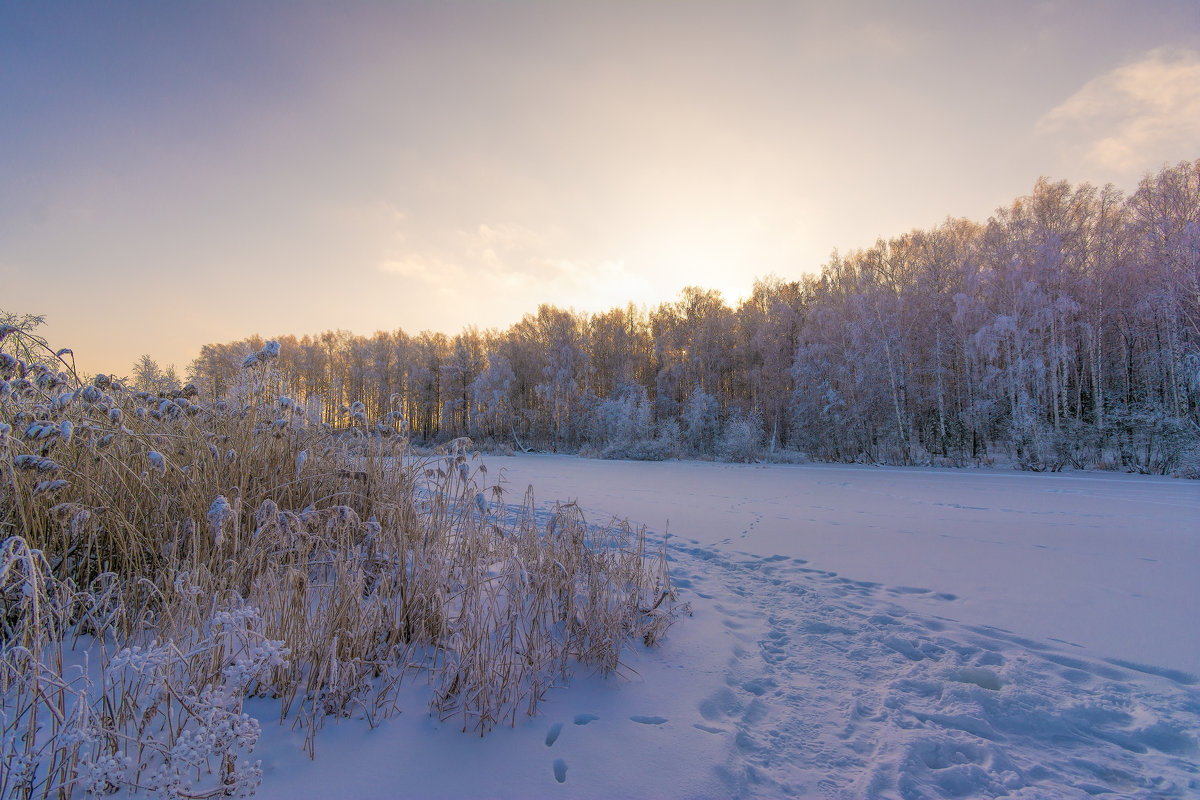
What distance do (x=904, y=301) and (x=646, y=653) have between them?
2481cm

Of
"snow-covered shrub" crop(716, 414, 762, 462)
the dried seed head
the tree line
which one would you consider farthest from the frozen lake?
"snow-covered shrub" crop(716, 414, 762, 462)

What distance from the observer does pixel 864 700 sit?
244 cm

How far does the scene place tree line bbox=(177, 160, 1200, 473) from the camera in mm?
16031

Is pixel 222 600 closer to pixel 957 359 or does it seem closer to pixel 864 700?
pixel 864 700

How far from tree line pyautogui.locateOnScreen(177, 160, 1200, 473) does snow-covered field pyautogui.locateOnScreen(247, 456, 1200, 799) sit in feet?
13.3

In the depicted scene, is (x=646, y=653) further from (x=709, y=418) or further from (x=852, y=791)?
(x=709, y=418)

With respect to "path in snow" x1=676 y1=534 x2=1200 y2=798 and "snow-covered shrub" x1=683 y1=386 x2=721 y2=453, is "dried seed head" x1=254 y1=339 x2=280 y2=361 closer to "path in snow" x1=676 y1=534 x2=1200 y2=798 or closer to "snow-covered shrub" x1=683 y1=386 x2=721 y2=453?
"path in snow" x1=676 y1=534 x2=1200 y2=798

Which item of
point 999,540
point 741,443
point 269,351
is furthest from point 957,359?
point 269,351

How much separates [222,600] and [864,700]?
337cm

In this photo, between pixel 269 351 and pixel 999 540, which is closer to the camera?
pixel 269 351

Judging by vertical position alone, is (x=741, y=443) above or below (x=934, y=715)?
above

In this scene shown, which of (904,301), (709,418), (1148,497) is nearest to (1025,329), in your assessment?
(904,301)

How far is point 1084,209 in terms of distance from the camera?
20172 millimetres

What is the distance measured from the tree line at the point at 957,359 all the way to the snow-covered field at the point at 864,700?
4.04 meters
